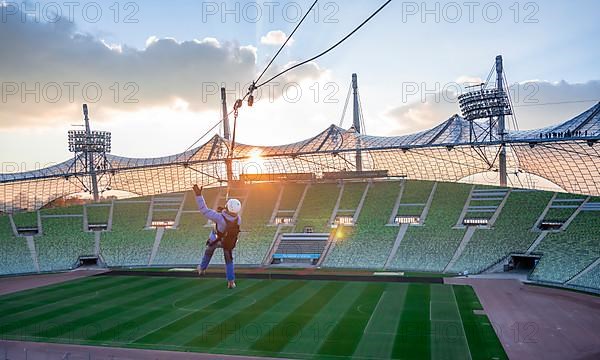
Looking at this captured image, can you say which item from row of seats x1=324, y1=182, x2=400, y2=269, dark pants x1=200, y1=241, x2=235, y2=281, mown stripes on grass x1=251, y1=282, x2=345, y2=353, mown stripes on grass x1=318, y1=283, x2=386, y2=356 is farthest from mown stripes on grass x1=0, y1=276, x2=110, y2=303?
dark pants x1=200, y1=241, x2=235, y2=281

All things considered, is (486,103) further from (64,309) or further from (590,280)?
(64,309)

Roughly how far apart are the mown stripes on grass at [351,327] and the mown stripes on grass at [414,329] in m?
1.89

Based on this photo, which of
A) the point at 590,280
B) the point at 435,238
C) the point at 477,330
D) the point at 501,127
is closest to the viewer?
the point at 477,330

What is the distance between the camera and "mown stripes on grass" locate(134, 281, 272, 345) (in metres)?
22.8

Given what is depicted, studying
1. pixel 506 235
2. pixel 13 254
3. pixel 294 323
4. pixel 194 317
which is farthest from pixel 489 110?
pixel 13 254

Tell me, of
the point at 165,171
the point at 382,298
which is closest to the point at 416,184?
the point at 382,298

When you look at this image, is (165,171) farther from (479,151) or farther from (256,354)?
(256,354)

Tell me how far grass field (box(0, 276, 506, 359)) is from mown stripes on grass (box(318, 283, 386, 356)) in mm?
51

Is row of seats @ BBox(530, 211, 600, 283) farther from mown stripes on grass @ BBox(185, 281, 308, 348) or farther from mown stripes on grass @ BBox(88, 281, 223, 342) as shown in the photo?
mown stripes on grass @ BBox(88, 281, 223, 342)

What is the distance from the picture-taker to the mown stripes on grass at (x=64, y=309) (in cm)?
2611

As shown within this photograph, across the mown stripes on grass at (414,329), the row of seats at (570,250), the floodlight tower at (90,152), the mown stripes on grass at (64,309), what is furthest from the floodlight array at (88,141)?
the row of seats at (570,250)

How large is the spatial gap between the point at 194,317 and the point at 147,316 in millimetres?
3026

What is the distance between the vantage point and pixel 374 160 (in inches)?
2138

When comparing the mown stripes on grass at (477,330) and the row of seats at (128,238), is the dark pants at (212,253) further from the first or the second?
the row of seats at (128,238)
